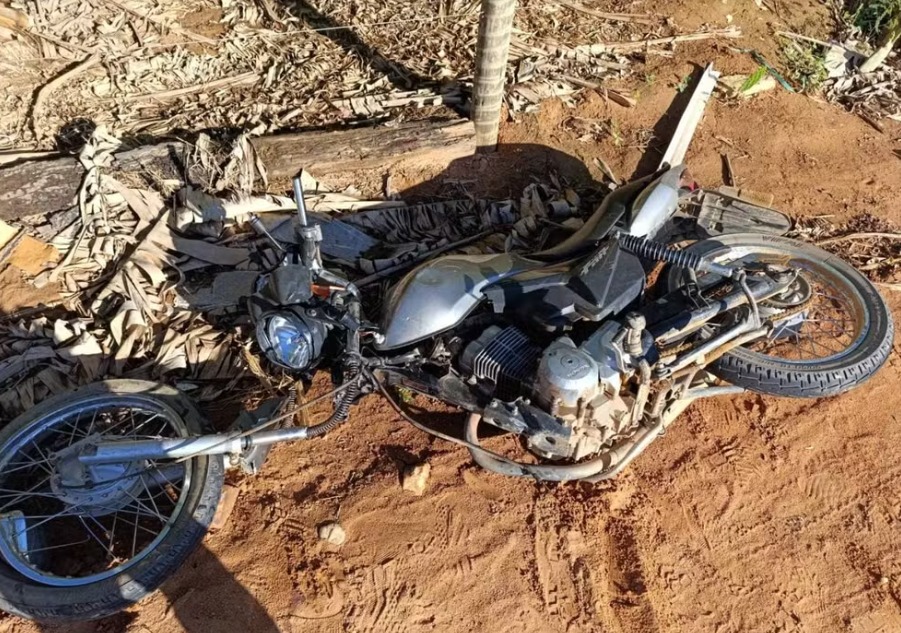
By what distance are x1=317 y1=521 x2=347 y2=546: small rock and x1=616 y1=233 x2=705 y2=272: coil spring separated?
6.66ft

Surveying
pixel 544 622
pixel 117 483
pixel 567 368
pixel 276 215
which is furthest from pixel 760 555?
pixel 276 215

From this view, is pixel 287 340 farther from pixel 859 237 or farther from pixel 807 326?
pixel 859 237

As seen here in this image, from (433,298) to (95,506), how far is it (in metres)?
1.94

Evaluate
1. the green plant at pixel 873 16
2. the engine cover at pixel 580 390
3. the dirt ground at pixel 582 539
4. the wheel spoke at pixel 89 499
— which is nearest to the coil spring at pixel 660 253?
the engine cover at pixel 580 390

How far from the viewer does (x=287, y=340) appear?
3.21 meters

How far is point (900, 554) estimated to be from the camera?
12.1 ft

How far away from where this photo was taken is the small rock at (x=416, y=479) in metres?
3.82

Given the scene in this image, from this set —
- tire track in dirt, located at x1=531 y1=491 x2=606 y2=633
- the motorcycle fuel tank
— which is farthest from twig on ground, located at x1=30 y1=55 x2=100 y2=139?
tire track in dirt, located at x1=531 y1=491 x2=606 y2=633

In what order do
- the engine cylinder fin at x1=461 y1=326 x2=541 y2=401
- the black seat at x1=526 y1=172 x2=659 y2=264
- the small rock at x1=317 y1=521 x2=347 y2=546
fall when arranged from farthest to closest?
the black seat at x1=526 y1=172 x2=659 y2=264
the small rock at x1=317 y1=521 x2=347 y2=546
the engine cylinder fin at x1=461 y1=326 x2=541 y2=401

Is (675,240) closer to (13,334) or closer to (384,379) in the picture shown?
(384,379)

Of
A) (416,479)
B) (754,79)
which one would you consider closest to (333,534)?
(416,479)

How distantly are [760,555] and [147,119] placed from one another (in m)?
5.08

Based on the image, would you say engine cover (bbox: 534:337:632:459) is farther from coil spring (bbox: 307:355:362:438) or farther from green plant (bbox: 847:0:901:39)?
green plant (bbox: 847:0:901:39)

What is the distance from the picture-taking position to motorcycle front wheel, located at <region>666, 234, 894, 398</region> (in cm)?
384
